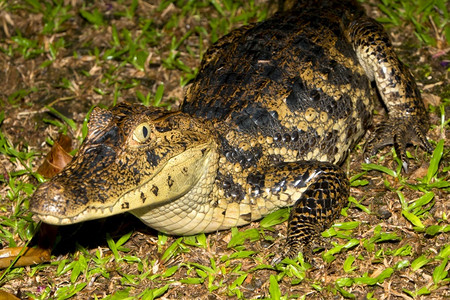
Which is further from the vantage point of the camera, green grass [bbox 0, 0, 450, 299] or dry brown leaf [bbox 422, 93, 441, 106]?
dry brown leaf [bbox 422, 93, 441, 106]

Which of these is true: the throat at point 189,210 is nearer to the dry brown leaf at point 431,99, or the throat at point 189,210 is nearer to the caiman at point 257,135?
the caiman at point 257,135

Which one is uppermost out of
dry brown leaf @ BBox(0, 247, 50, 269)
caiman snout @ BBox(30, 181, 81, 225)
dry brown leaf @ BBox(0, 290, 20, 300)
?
caiman snout @ BBox(30, 181, 81, 225)

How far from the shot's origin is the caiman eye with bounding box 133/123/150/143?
13.4 feet

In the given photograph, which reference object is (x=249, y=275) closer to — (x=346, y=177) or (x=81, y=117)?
(x=346, y=177)

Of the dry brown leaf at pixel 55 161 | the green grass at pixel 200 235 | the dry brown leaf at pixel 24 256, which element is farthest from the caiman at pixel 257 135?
the dry brown leaf at pixel 55 161

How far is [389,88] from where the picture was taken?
5742 mm

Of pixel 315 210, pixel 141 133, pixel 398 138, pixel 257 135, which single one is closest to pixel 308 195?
pixel 315 210

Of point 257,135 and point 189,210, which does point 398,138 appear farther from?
point 189,210


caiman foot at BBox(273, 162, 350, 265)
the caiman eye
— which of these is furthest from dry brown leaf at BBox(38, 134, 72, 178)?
caiman foot at BBox(273, 162, 350, 265)

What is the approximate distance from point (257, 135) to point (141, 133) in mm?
1115

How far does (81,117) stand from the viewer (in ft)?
20.5

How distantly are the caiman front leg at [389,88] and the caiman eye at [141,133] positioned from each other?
222 centimetres

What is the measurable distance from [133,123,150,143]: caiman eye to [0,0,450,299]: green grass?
105cm

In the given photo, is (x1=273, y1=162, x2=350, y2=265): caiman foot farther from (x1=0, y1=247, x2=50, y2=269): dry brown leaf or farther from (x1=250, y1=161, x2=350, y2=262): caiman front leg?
(x1=0, y1=247, x2=50, y2=269): dry brown leaf
